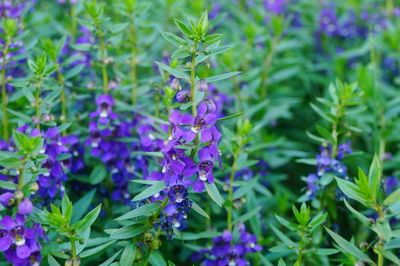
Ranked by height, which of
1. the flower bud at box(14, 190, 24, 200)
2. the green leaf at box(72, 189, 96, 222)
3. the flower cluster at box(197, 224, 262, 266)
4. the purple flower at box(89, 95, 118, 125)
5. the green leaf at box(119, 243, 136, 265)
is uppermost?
the purple flower at box(89, 95, 118, 125)

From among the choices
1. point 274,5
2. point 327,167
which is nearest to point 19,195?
point 327,167

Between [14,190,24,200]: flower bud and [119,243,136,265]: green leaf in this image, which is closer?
[14,190,24,200]: flower bud

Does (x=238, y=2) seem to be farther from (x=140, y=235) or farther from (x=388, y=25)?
(x=140, y=235)

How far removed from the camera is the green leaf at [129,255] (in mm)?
2498

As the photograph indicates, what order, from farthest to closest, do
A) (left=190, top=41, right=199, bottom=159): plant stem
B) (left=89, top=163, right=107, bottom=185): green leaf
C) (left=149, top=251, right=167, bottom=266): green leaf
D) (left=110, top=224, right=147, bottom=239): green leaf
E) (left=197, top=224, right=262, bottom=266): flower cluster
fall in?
(left=89, top=163, right=107, bottom=185): green leaf → (left=197, top=224, right=262, bottom=266): flower cluster → (left=149, top=251, right=167, bottom=266): green leaf → (left=110, top=224, right=147, bottom=239): green leaf → (left=190, top=41, right=199, bottom=159): plant stem

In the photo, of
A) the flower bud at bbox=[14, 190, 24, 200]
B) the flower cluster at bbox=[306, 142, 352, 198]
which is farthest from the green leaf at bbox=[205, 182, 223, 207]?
the flower cluster at bbox=[306, 142, 352, 198]

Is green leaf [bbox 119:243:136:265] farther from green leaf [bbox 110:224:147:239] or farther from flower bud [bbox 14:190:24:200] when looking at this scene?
flower bud [bbox 14:190:24:200]

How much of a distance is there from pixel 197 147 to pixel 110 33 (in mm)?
1498

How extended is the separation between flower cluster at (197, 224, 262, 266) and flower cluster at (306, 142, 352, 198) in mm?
558

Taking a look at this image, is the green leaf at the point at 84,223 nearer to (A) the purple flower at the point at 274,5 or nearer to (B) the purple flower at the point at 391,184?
(B) the purple flower at the point at 391,184

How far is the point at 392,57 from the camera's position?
5.02 meters

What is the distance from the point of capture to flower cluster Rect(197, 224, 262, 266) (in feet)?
9.99

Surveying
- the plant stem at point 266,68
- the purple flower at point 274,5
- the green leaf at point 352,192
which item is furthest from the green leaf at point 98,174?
the purple flower at point 274,5

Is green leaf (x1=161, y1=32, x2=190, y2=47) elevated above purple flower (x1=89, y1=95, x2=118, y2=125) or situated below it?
above
